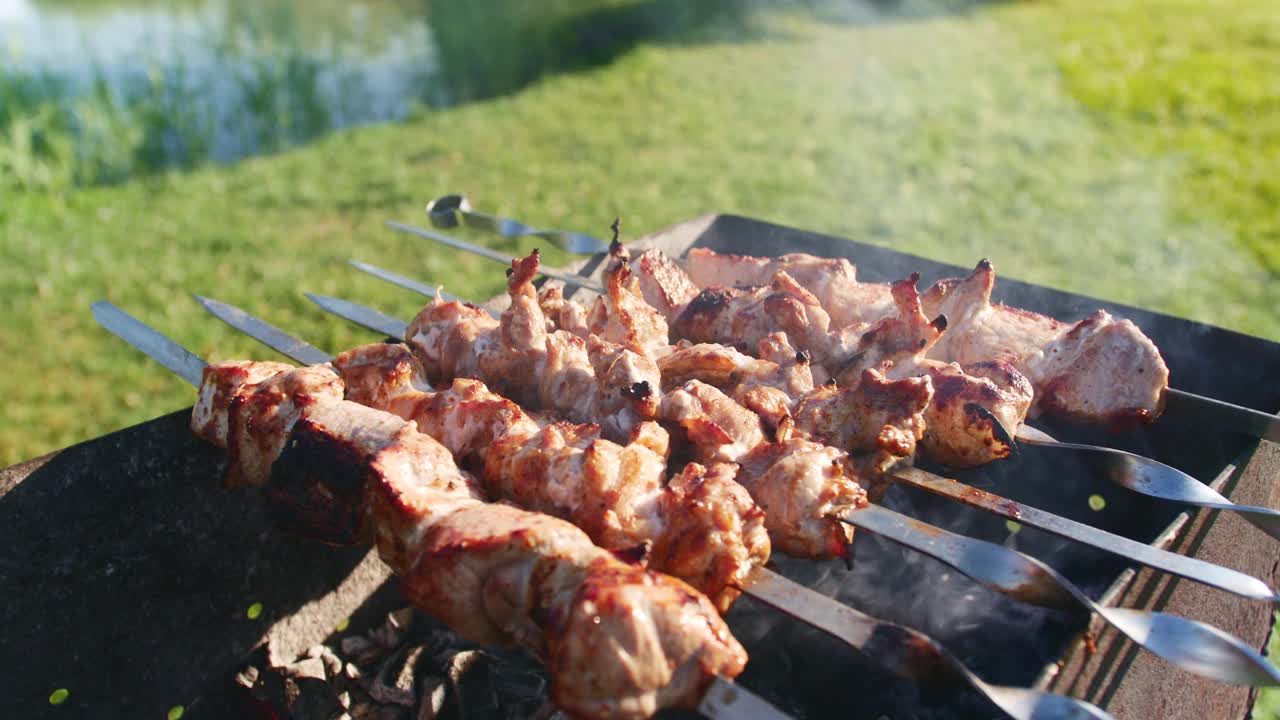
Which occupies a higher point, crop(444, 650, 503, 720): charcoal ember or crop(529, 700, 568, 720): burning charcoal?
crop(529, 700, 568, 720): burning charcoal

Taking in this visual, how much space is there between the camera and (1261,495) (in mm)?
2654

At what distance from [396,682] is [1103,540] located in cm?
193

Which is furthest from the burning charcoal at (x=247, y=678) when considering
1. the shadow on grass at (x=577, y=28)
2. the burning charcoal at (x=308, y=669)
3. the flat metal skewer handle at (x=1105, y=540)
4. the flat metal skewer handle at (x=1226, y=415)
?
the shadow on grass at (x=577, y=28)

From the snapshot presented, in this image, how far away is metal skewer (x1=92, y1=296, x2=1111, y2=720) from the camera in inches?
57.0

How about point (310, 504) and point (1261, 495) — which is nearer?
point (310, 504)

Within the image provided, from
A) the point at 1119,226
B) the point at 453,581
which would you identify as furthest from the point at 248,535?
the point at 1119,226

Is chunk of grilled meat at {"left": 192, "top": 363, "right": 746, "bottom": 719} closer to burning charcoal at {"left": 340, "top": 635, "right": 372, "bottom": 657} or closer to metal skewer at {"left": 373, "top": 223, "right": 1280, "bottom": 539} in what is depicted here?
burning charcoal at {"left": 340, "top": 635, "right": 372, "bottom": 657}

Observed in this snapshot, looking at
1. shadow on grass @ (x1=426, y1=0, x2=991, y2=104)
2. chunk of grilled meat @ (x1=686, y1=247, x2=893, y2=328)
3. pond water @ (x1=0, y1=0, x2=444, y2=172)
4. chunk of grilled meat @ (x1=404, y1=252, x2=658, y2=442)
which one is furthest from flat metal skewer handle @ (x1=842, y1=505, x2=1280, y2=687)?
shadow on grass @ (x1=426, y1=0, x2=991, y2=104)

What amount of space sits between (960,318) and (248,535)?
2.15m

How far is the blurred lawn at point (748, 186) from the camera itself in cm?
620

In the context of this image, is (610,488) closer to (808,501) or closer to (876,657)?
(808,501)

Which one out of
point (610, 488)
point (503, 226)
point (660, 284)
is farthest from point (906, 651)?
point (503, 226)

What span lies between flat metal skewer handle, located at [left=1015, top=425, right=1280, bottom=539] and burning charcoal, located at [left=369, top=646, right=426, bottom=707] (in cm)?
187

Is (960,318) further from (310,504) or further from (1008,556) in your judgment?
(310,504)
